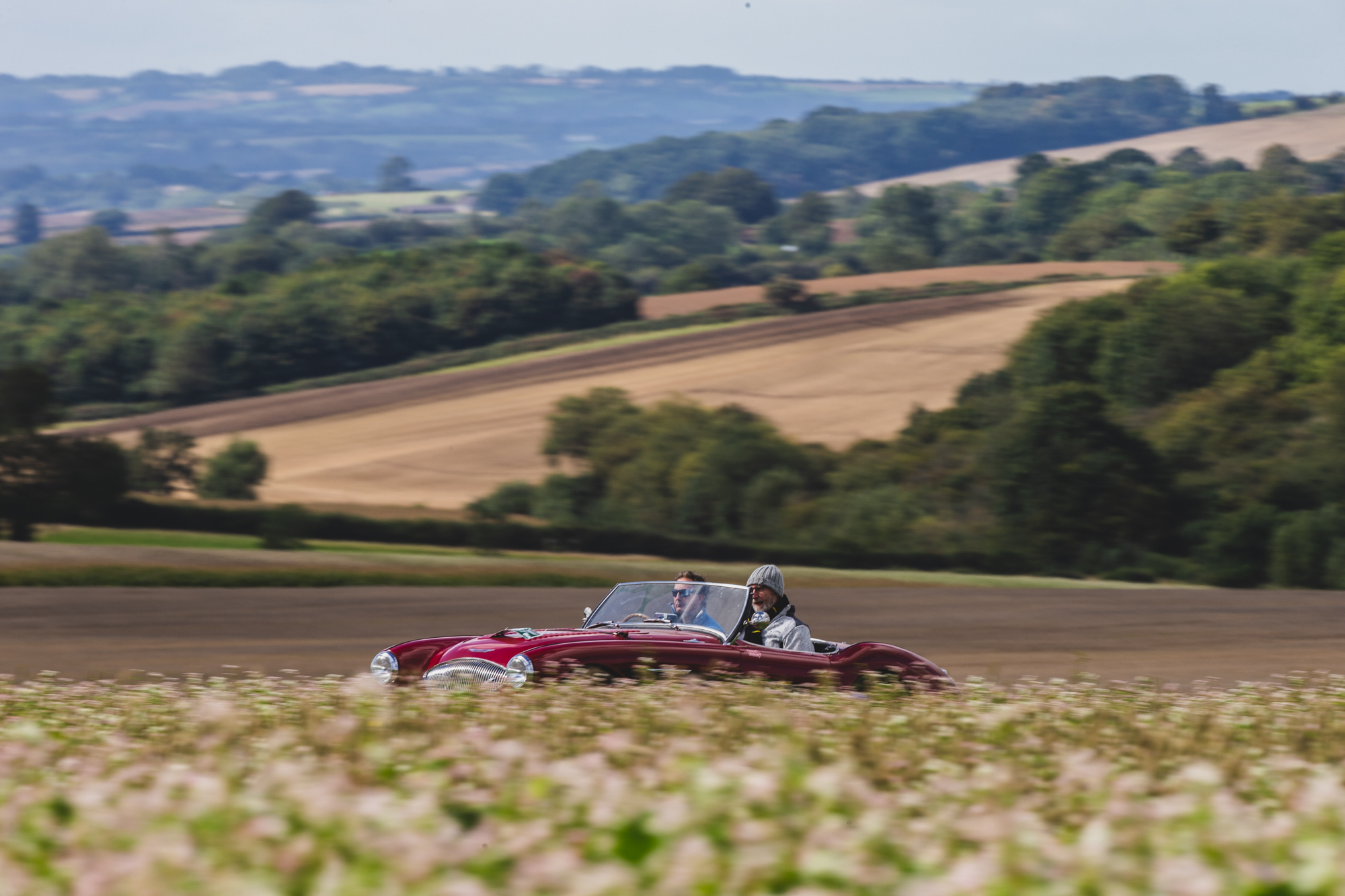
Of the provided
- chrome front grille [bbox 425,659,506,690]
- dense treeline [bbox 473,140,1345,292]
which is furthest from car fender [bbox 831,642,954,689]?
dense treeline [bbox 473,140,1345,292]

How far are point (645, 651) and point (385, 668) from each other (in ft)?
7.28

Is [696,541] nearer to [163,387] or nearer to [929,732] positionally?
[929,732]

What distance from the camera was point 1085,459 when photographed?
47.7 m

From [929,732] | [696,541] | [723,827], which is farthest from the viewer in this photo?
[696,541]

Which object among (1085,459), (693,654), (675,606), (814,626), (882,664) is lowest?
(814,626)

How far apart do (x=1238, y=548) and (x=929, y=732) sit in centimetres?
3923

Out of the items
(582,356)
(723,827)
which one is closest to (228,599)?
(723,827)

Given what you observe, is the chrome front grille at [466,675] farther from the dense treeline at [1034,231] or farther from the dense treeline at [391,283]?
the dense treeline at [1034,231]

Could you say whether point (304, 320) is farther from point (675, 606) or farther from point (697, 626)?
point (697, 626)

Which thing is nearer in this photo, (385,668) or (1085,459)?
(385,668)

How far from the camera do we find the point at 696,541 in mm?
38938

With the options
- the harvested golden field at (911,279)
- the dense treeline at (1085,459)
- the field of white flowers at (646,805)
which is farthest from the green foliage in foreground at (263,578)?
the harvested golden field at (911,279)

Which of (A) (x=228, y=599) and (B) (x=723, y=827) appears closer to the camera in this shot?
(B) (x=723, y=827)

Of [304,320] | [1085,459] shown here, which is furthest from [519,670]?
[304,320]
